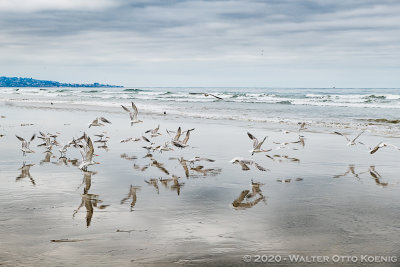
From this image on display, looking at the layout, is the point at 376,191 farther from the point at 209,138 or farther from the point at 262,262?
the point at 209,138

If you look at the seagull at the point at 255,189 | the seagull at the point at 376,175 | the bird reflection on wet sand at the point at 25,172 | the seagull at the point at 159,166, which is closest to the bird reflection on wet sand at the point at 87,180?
the bird reflection on wet sand at the point at 25,172

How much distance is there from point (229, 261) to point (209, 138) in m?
10.1

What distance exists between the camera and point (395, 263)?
4406 mm

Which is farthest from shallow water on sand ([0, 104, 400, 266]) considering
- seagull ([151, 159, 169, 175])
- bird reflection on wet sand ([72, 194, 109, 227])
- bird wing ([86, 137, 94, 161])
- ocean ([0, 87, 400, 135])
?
ocean ([0, 87, 400, 135])

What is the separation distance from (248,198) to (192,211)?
1.17 m

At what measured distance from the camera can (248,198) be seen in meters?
6.86

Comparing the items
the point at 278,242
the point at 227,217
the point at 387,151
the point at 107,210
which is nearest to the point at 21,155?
the point at 107,210

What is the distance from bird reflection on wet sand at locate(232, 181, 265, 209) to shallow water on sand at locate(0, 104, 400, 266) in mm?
55

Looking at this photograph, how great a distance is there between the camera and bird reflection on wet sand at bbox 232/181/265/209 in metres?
6.43

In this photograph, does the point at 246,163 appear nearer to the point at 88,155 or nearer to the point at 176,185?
the point at 176,185

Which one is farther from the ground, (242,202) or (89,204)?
(242,202)

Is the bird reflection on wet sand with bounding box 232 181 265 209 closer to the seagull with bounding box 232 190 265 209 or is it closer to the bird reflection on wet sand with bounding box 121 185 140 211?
the seagull with bounding box 232 190 265 209

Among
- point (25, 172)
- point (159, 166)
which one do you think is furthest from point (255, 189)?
point (25, 172)

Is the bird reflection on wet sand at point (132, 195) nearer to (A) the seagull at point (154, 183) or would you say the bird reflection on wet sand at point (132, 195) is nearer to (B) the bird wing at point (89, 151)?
(A) the seagull at point (154, 183)
